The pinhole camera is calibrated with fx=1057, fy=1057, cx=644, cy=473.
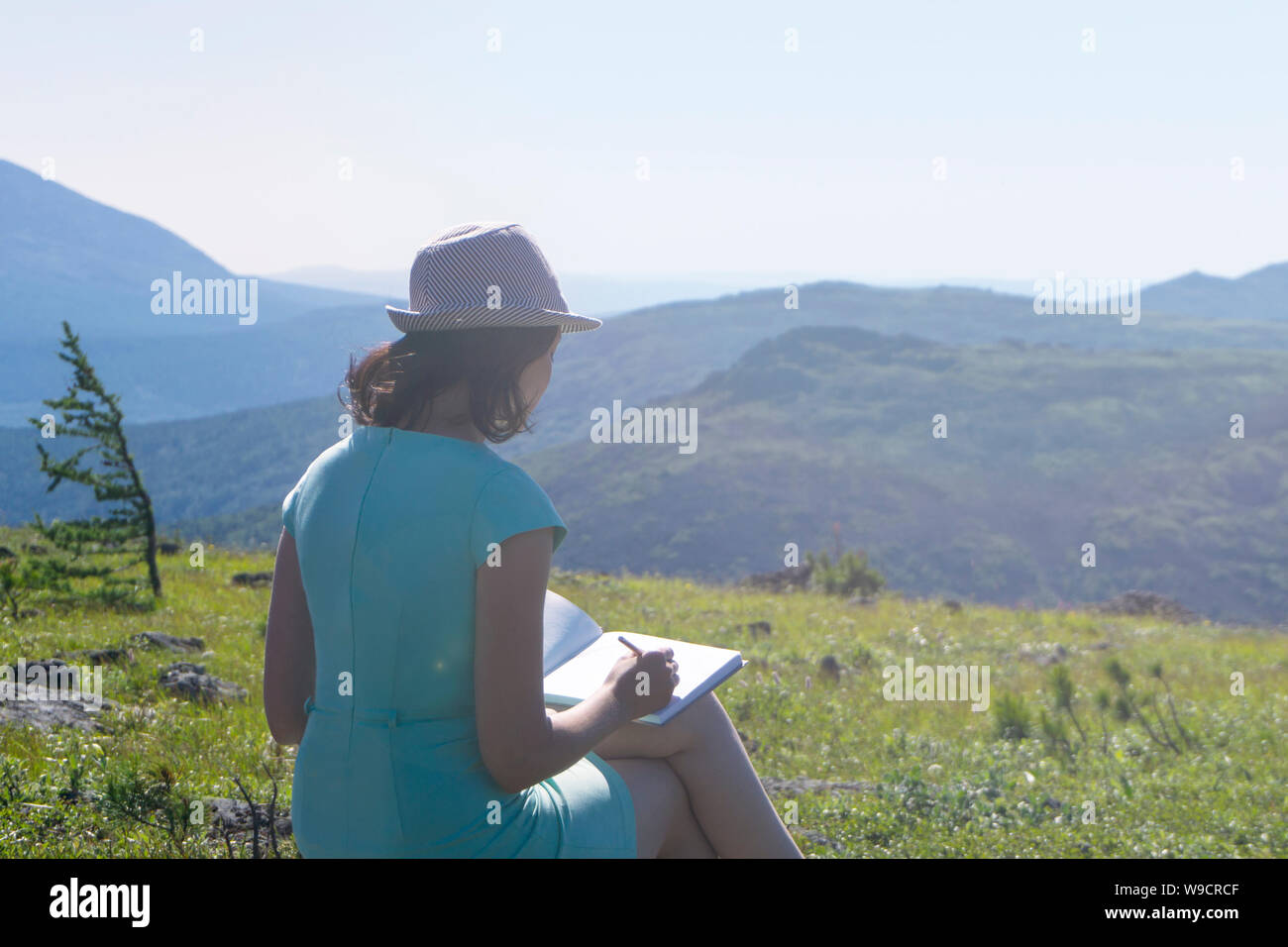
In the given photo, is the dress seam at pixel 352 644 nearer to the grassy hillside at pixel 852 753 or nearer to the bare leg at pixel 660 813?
the bare leg at pixel 660 813

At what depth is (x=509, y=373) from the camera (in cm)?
203

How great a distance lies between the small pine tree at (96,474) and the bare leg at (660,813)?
665 cm

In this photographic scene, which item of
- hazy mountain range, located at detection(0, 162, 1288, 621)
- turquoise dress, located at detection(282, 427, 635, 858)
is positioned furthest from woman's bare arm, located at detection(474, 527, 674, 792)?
hazy mountain range, located at detection(0, 162, 1288, 621)

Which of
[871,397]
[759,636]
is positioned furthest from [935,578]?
[759,636]

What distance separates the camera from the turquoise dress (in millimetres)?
1853

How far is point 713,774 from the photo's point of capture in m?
2.39

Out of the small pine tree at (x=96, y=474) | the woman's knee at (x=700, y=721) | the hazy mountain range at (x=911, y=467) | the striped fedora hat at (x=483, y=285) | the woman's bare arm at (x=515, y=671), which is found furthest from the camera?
the hazy mountain range at (x=911, y=467)

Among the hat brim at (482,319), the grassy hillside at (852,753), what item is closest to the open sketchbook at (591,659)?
the hat brim at (482,319)

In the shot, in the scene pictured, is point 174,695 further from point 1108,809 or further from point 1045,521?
point 1045,521

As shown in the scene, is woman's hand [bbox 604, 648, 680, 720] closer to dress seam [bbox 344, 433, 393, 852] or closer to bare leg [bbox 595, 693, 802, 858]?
bare leg [bbox 595, 693, 802, 858]

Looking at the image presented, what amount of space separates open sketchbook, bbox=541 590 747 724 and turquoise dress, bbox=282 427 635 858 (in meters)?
0.38

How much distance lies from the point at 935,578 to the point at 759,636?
237ft

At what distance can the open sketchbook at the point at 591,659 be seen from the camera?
230 centimetres

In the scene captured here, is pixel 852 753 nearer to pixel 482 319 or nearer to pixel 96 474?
pixel 482 319
